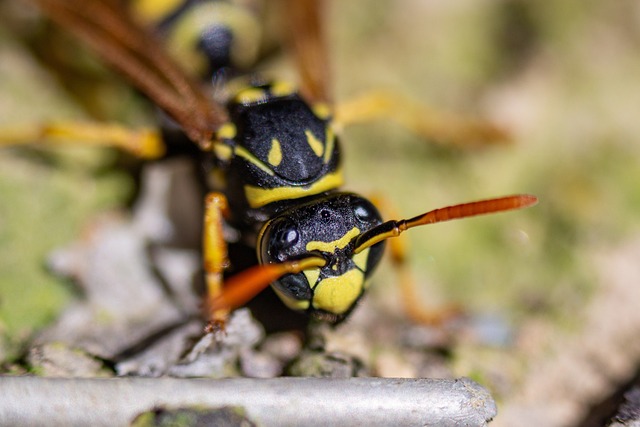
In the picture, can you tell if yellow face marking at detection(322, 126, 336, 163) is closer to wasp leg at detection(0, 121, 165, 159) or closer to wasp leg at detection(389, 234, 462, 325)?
wasp leg at detection(389, 234, 462, 325)

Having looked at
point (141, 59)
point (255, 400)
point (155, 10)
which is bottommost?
point (255, 400)

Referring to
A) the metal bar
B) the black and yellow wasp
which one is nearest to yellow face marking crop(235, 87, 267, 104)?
the black and yellow wasp

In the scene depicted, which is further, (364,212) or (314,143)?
(314,143)

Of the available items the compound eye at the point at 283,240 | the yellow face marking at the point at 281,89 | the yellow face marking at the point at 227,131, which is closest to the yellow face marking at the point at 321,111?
the yellow face marking at the point at 281,89

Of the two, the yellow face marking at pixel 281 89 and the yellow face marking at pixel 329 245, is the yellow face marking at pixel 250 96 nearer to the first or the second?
the yellow face marking at pixel 281 89

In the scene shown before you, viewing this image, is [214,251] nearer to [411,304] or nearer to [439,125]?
[411,304]

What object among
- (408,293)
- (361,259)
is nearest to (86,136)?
(361,259)
